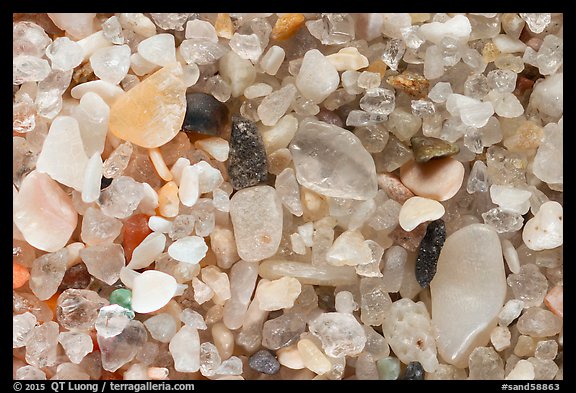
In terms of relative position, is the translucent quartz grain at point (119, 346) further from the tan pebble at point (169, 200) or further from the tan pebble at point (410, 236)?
the tan pebble at point (410, 236)

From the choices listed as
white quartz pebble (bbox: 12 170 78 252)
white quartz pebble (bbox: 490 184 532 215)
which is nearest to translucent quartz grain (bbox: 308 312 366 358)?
white quartz pebble (bbox: 490 184 532 215)

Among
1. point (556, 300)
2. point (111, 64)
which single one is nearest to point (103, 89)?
point (111, 64)

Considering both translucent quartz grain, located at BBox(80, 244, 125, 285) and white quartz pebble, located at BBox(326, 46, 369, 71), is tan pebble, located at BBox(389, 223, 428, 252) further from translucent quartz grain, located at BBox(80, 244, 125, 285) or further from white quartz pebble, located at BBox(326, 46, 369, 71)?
translucent quartz grain, located at BBox(80, 244, 125, 285)

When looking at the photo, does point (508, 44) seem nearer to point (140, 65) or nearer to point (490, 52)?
point (490, 52)

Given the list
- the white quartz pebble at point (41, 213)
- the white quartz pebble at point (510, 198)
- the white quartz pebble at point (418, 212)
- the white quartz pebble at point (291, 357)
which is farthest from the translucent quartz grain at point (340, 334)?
the white quartz pebble at point (41, 213)

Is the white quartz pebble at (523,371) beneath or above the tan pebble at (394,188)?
beneath

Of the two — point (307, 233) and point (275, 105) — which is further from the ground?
point (275, 105)

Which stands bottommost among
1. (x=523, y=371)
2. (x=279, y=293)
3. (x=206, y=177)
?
(x=523, y=371)
